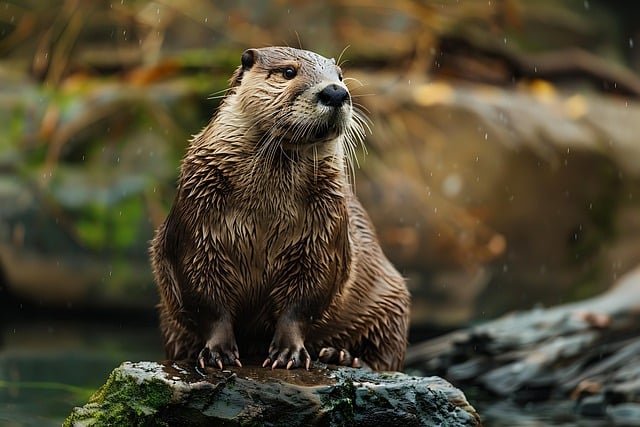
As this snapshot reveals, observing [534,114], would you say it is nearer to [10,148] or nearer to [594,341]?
[594,341]

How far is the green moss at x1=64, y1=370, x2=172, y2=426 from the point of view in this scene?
339 cm

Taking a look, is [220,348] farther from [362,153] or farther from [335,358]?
[362,153]

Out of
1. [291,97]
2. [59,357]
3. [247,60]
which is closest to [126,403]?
[291,97]

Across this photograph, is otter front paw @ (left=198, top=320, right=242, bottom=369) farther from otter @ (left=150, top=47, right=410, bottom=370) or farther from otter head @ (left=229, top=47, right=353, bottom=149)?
otter head @ (left=229, top=47, right=353, bottom=149)

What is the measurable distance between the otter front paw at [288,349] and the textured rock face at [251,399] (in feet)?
0.16

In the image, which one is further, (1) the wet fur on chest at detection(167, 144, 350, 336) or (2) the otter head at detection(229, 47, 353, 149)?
(1) the wet fur on chest at detection(167, 144, 350, 336)

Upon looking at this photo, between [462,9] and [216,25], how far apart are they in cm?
213

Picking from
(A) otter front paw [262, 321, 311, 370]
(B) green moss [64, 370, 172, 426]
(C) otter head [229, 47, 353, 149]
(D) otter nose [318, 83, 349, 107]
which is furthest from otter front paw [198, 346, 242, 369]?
(D) otter nose [318, 83, 349, 107]

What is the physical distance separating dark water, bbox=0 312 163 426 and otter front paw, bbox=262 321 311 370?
5.06 ft

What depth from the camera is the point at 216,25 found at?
29.2 feet

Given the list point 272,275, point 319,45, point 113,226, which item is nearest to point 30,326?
point 113,226

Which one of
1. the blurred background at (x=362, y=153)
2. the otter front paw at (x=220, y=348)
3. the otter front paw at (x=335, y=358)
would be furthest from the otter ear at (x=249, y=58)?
the blurred background at (x=362, y=153)

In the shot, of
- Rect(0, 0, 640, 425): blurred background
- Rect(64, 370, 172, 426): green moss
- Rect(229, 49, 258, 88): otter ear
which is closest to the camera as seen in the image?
Rect(64, 370, 172, 426): green moss

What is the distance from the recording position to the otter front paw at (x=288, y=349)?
3609 millimetres
